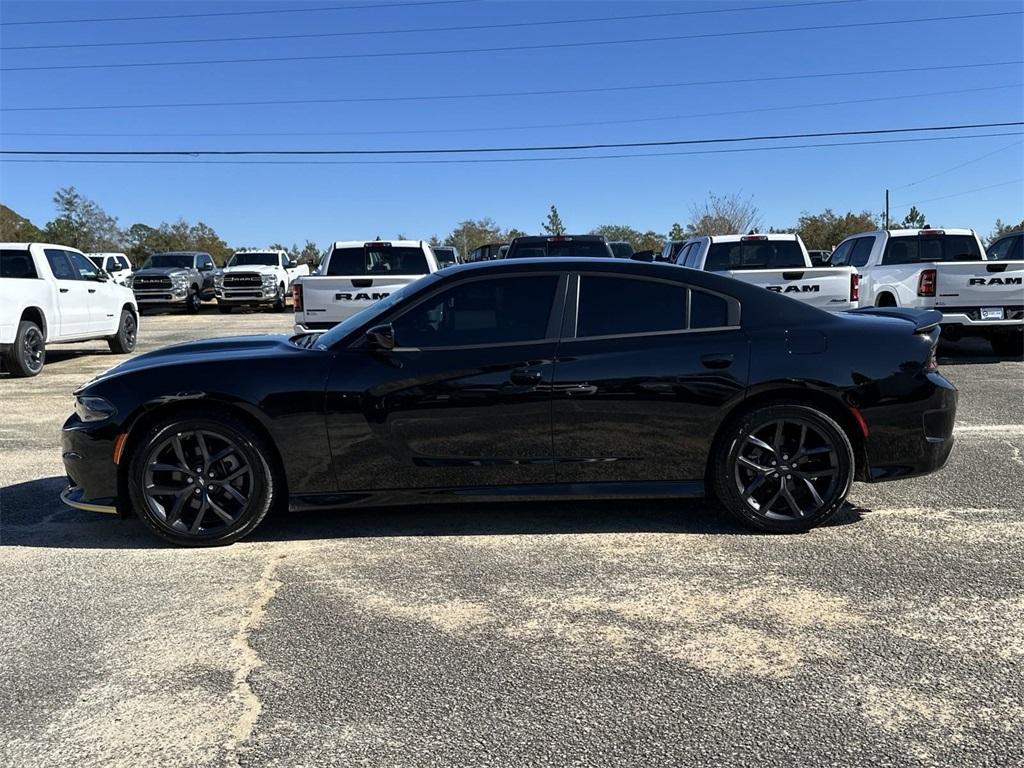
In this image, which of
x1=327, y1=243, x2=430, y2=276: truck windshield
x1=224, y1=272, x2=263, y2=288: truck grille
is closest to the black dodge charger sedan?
x1=327, y1=243, x2=430, y2=276: truck windshield

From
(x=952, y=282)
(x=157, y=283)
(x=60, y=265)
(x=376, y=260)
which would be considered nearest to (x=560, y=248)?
(x=376, y=260)

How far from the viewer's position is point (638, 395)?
4.79 metres

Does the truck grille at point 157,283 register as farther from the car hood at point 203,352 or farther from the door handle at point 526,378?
the door handle at point 526,378

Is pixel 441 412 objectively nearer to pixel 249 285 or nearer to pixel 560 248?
pixel 560 248

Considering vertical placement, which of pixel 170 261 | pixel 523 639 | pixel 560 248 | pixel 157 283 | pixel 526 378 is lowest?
pixel 523 639

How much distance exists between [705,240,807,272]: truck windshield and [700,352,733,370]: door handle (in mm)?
8777

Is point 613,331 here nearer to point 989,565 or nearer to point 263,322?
point 989,565

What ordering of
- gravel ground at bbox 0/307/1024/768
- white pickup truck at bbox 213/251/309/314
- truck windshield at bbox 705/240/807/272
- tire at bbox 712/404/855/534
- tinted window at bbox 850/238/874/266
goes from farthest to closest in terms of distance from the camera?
white pickup truck at bbox 213/251/309/314
tinted window at bbox 850/238/874/266
truck windshield at bbox 705/240/807/272
tire at bbox 712/404/855/534
gravel ground at bbox 0/307/1024/768

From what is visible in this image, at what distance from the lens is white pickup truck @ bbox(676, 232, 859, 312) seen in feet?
38.5

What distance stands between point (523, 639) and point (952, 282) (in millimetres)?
10245

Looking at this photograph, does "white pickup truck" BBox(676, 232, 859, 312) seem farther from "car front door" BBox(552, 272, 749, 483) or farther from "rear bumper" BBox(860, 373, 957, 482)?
"car front door" BBox(552, 272, 749, 483)

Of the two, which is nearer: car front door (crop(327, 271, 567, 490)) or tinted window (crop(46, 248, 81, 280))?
car front door (crop(327, 271, 567, 490))

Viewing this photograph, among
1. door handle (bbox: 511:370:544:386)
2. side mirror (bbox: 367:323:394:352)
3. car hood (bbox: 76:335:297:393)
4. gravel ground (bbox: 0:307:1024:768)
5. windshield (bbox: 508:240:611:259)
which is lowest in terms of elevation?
gravel ground (bbox: 0:307:1024:768)

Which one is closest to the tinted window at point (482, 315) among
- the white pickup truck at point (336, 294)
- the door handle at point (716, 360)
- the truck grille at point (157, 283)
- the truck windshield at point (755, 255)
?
the door handle at point (716, 360)
